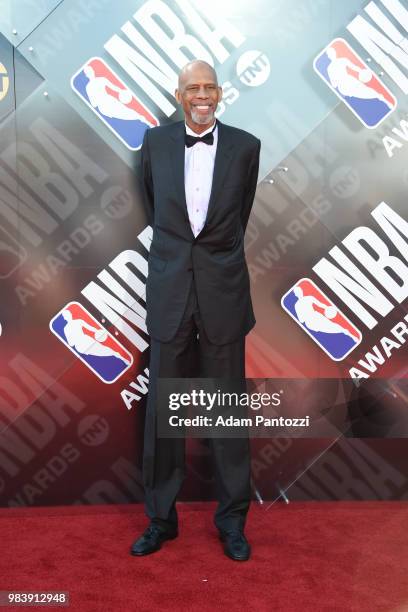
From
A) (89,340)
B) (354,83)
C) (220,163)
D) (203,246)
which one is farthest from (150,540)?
(354,83)

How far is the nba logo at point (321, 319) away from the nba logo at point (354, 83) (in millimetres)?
671

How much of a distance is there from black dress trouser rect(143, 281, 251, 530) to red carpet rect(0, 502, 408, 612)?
0.42 feet

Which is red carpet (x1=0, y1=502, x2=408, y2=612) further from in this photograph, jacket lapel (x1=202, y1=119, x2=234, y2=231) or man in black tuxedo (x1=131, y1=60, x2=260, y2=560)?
jacket lapel (x1=202, y1=119, x2=234, y2=231)

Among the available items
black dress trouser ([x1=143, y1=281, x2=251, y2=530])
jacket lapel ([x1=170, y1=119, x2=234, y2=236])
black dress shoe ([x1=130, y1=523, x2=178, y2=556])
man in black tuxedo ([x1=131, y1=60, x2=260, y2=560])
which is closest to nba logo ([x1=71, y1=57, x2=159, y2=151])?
man in black tuxedo ([x1=131, y1=60, x2=260, y2=560])

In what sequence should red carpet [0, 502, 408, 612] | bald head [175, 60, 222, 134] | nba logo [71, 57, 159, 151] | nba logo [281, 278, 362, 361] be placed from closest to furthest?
red carpet [0, 502, 408, 612], bald head [175, 60, 222, 134], nba logo [71, 57, 159, 151], nba logo [281, 278, 362, 361]

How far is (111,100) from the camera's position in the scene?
8.04 ft

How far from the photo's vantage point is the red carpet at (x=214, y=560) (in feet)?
6.26

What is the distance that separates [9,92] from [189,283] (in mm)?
1001

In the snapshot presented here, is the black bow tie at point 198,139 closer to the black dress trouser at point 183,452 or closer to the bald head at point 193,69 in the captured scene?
the bald head at point 193,69

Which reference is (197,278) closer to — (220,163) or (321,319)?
(220,163)

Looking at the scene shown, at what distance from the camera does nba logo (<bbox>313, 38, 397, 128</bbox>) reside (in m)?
2.49

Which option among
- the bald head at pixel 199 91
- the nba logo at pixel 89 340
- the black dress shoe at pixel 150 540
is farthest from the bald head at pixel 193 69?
the black dress shoe at pixel 150 540

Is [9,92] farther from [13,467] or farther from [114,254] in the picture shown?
[13,467]

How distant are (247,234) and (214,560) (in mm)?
1164
